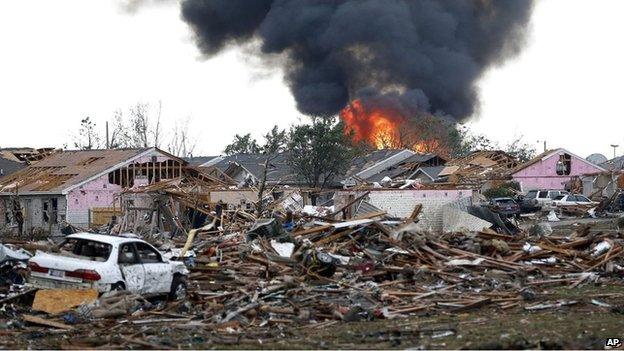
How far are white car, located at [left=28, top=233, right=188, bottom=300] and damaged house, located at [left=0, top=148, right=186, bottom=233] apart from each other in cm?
2784

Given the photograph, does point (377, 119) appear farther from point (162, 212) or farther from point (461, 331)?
point (461, 331)

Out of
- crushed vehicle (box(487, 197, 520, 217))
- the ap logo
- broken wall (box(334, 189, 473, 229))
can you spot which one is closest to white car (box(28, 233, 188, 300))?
the ap logo

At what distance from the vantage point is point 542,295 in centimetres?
1861

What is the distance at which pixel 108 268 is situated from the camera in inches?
647

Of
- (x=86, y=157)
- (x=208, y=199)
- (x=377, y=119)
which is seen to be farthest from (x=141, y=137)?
(x=208, y=199)

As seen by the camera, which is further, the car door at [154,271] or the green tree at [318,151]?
the green tree at [318,151]

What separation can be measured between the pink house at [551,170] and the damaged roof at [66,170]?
84.4 ft

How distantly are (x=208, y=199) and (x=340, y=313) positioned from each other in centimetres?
2695

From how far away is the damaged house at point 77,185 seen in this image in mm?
48406

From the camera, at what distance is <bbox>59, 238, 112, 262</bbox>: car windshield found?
55.6ft

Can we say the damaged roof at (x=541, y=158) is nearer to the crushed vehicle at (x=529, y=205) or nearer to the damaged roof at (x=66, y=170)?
the crushed vehicle at (x=529, y=205)

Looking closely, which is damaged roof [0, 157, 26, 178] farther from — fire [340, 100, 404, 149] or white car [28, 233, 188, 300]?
white car [28, 233, 188, 300]

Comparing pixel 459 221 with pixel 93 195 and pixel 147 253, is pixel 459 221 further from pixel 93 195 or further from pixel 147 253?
pixel 93 195

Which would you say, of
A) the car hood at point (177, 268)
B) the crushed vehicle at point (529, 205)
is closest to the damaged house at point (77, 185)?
the crushed vehicle at point (529, 205)
